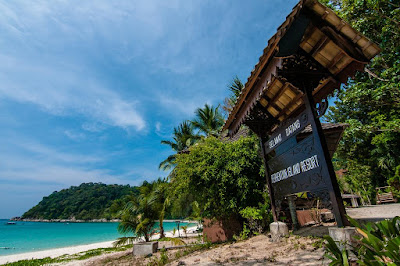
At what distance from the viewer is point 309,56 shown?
369cm

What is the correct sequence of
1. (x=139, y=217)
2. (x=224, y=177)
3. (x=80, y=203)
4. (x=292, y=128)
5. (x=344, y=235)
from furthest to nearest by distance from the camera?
(x=80, y=203)
(x=139, y=217)
(x=224, y=177)
(x=292, y=128)
(x=344, y=235)

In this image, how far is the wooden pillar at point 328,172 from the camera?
3.07 m

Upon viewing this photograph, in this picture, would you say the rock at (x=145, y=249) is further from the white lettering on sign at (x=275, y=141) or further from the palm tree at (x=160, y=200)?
the white lettering on sign at (x=275, y=141)

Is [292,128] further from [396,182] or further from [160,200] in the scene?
[396,182]

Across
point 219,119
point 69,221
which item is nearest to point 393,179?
point 219,119

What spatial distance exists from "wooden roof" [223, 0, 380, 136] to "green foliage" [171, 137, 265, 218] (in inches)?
111

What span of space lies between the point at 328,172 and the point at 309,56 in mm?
2111

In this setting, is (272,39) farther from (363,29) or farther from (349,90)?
(349,90)

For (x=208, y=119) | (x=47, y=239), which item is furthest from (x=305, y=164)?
(x=47, y=239)

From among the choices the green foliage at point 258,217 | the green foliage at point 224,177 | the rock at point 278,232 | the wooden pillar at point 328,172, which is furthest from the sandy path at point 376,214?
the wooden pillar at point 328,172

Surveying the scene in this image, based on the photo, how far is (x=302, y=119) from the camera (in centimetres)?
392

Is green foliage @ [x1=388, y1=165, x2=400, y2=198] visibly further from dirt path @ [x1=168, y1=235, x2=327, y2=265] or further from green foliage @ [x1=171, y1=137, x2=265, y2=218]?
dirt path @ [x1=168, y1=235, x2=327, y2=265]

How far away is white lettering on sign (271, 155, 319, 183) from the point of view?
3582mm

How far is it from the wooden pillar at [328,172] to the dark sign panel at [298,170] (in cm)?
10
